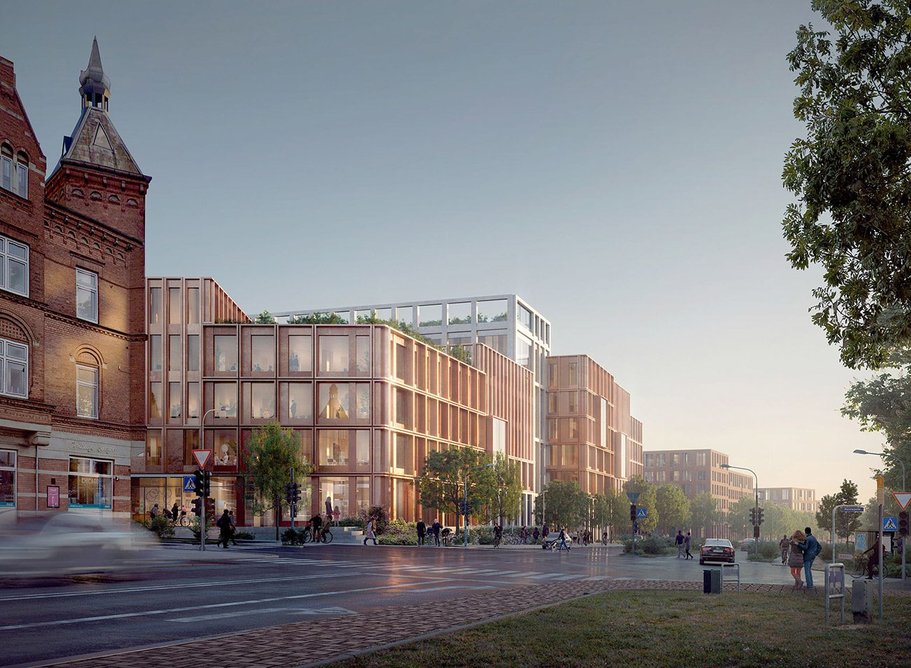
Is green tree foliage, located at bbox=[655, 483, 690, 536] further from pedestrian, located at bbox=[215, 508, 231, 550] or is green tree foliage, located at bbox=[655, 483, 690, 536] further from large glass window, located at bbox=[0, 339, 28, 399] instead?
large glass window, located at bbox=[0, 339, 28, 399]

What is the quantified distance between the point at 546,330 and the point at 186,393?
221 ft

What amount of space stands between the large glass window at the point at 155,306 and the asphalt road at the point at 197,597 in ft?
161

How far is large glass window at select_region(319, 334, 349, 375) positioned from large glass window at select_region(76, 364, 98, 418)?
39158 millimetres

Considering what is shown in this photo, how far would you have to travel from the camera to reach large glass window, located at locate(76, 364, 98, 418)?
123 ft

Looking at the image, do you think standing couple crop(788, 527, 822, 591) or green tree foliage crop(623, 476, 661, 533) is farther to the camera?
green tree foliage crop(623, 476, 661, 533)

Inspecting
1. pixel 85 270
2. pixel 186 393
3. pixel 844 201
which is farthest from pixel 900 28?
pixel 186 393

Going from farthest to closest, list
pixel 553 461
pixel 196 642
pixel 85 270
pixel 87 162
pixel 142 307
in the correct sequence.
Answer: pixel 553 461, pixel 87 162, pixel 142 307, pixel 85 270, pixel 196 642

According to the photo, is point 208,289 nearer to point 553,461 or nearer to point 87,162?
point 87,162

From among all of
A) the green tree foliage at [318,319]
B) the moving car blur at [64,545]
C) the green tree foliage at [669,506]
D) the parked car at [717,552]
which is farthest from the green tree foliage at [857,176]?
the green tree foliage at [669,506]

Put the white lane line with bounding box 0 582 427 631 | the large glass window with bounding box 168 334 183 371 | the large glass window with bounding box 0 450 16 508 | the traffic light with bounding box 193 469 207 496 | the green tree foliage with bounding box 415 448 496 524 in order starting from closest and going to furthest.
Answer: the white lane line with bounding box 0 582 427 631, the large glass window with bounding box 0 450 16 508, the traffic light with bounding box 193 469 207 496, the green tree foliage with bounding box 415 448 496 524, the large glass window with bounding box 168 334 183 371

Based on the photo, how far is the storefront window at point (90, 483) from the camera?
→ 119ft

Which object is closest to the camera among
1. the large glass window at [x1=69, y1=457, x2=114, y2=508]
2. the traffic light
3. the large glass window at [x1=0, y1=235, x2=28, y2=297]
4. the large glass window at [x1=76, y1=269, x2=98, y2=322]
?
the large glass window at [x1=0, y1=235, x2=28, y2=297]

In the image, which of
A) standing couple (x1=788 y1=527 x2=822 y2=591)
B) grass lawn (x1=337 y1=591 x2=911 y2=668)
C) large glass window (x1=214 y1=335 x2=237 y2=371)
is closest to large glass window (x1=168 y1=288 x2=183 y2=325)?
large glass window (x1=214 y1=335 x2=237 y2=371)

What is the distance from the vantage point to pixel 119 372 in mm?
39719
